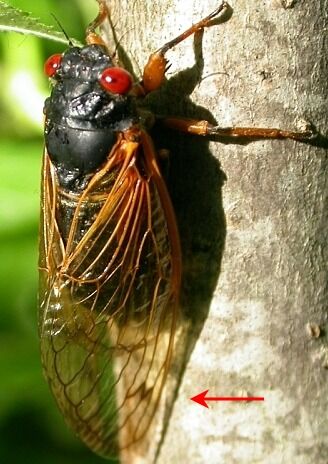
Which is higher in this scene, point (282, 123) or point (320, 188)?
point (282, 123)

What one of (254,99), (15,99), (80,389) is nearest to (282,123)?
(254,99)

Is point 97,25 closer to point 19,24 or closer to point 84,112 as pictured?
point 84,112

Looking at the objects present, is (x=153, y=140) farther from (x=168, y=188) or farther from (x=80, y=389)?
(x=80, y=389)

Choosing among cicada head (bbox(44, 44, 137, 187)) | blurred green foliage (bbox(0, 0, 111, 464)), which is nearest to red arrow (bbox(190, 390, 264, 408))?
cicada head (bbox(44, 44, 137, 187))

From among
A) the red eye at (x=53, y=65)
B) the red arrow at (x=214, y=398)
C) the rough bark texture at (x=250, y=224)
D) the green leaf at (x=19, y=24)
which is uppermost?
the green leaf at (x=19, y=24)

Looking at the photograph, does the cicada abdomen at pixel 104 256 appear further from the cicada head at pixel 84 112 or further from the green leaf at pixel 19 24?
the green leaf at pixel 19 24

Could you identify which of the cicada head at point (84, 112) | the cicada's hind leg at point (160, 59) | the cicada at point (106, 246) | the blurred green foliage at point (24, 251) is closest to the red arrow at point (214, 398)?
the cicada at point (106, 246)
